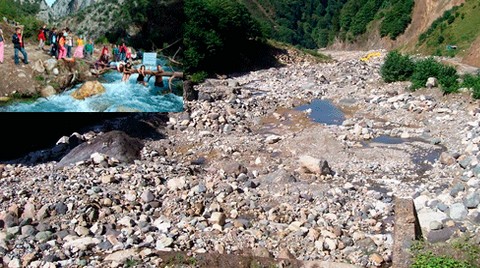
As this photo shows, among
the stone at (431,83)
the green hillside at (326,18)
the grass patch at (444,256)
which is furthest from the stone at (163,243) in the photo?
the green hillside at (326,18)

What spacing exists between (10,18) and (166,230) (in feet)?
21.7

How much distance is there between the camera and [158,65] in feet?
45.5

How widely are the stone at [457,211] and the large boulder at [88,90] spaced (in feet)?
27.6

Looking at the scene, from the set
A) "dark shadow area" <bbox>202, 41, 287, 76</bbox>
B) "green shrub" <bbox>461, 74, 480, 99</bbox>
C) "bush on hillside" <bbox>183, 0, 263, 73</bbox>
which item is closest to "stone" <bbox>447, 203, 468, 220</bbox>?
"green shrub" <bbox>461, 74, 480, 99</bbox>

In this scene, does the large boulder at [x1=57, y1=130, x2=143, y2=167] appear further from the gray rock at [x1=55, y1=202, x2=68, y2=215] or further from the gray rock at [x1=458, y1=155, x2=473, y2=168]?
the gray rock at [x1=458, y1=155, x2=473, y2=168]

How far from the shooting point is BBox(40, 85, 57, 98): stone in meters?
13.0

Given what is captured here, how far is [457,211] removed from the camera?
11.2m

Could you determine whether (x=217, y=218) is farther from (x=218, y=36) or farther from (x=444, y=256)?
(x=218, y=36)

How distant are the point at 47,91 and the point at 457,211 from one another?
963cm

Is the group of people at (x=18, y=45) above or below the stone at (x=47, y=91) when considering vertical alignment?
above

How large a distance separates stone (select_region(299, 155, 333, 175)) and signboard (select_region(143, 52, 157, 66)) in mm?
4625

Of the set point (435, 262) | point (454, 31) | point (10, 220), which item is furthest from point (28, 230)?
point (454, 31)

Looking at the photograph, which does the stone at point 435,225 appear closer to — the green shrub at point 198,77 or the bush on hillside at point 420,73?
the bush on hillside at point 420,73

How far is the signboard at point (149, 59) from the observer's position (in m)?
13.7
